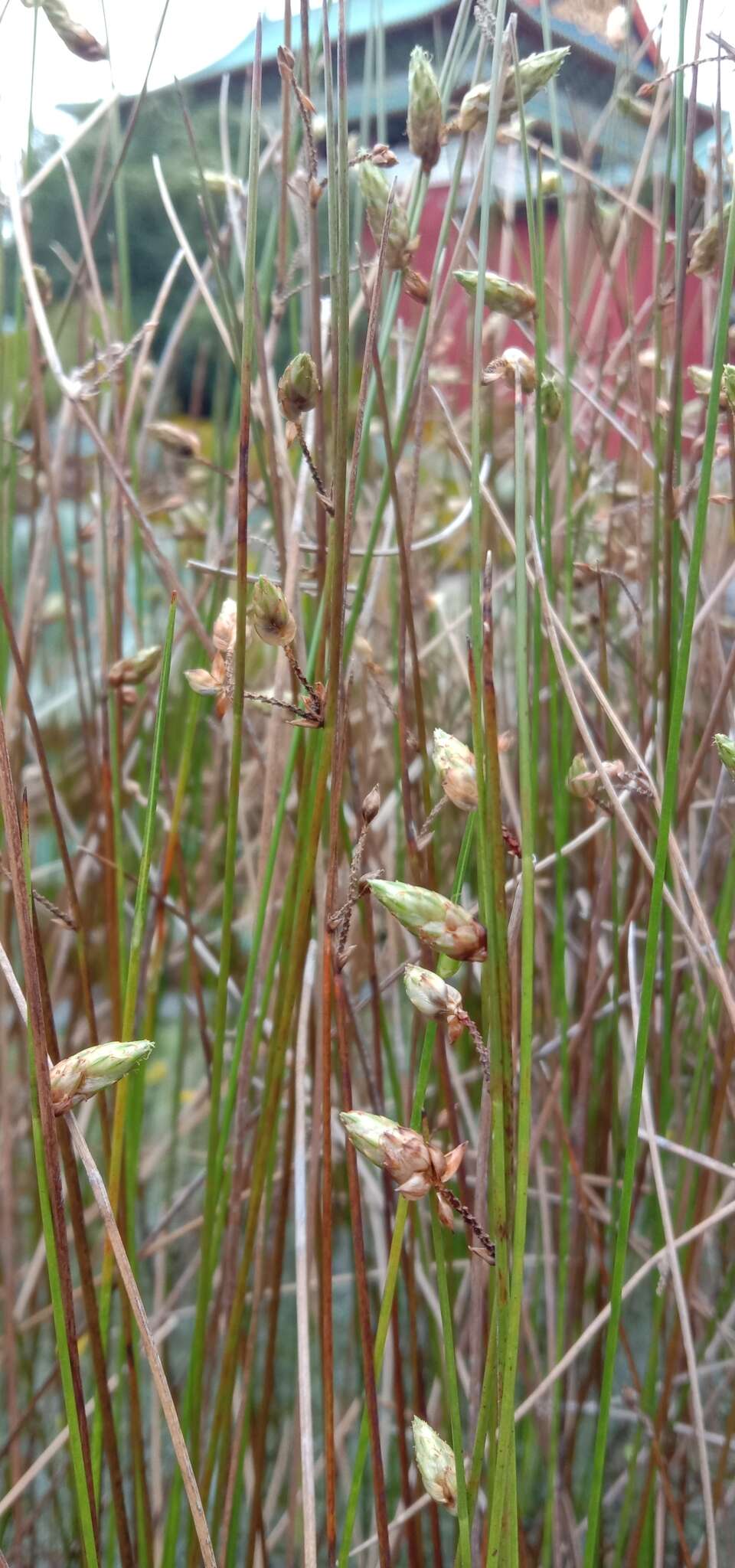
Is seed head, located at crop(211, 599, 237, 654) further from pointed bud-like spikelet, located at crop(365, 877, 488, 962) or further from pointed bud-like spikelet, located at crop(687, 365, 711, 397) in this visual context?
pointed bud-like spikelet, located at crop(687, 365, 711, 397)

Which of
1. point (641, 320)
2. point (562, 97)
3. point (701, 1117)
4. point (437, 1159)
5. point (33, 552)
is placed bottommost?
point (701, 1117)

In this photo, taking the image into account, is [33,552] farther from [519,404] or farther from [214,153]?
[214,153]

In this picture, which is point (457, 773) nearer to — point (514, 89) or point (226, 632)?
point (226, 632)

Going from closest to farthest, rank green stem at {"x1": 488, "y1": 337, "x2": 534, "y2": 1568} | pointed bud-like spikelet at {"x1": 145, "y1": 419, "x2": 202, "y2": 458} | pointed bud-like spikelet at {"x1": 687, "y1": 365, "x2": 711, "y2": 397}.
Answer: green stem at {"x1": 488, "y1": 337, "x2": 534, "y2": 1568} → pointed bud-like spikelet at {"x1": 687, "y1": 365, "x2": 711, "y2": 397} → pointed bud-like spikelet at {"x1": 145, "y1": 419, "x2": 202, "y2": 458}

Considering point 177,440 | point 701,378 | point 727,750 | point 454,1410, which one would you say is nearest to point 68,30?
point 177,440

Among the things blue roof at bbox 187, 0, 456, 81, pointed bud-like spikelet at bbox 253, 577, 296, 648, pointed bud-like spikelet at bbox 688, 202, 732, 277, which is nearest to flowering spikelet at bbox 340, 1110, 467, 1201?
pointed bud-like spikelet at bbox 253, 577, 296, 648

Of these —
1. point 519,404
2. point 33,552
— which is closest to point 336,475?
point 519,404

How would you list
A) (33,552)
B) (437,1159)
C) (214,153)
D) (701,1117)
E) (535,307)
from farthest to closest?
(214,153), (33,552), (701,1117), (535,307), (437,1159)
